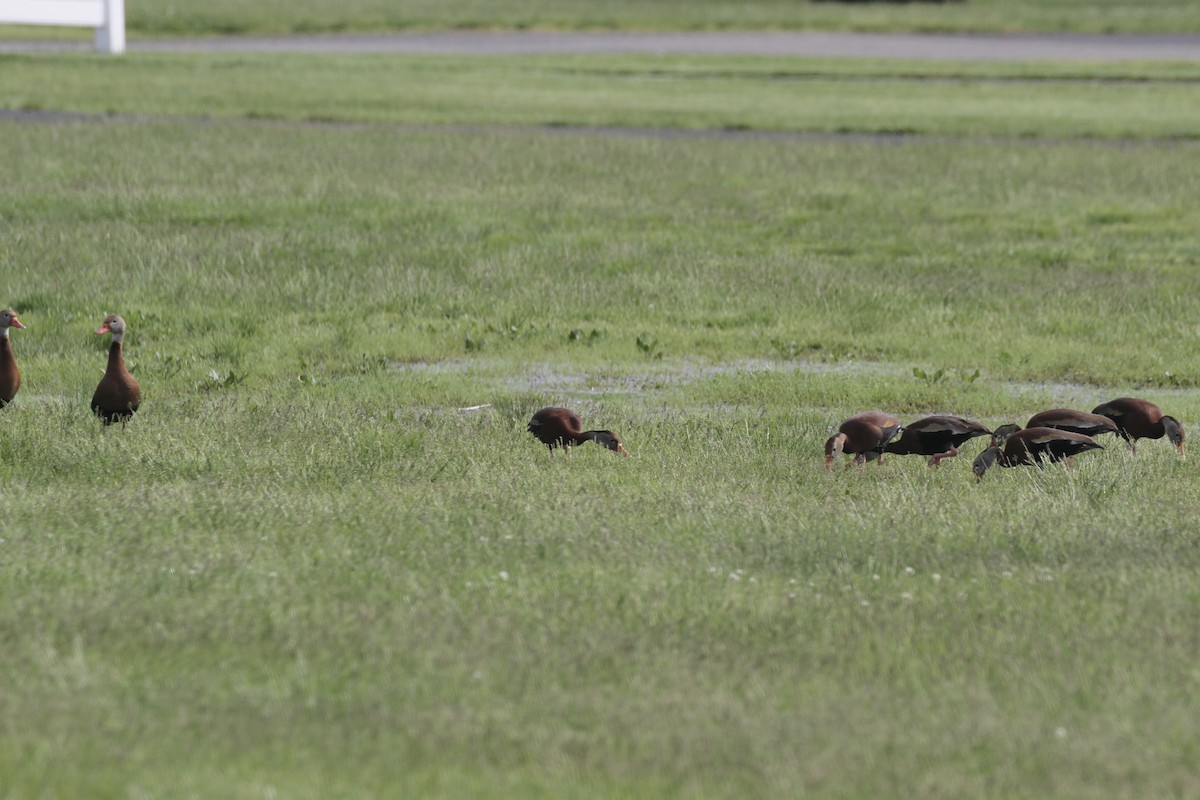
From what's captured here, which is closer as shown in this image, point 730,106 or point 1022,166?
point 1022,166

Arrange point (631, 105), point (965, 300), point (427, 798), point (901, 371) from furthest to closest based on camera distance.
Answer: point (631, 105) → point (965, 300) → point (901, 371) → point (427, 798)

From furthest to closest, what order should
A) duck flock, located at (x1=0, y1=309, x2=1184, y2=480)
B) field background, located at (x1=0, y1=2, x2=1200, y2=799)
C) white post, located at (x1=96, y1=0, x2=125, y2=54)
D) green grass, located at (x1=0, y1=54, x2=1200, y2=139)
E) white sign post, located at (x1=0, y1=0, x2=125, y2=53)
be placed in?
white post, located at (x1=96, y1=0, x2=125, y2=54) < white sign post, located at (x1=0, y1=0, x2=125, y2=53) < green grass, located at (x1=0, y1=54, x2=1200, y2=139) < duck flock, located at (x1=0, y1=309, x2=1184, y2=480) < field background, located at (x1=0, y1=2, x2=1200, y2=799)

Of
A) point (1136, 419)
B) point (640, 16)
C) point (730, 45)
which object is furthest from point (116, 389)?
point (640, 16)

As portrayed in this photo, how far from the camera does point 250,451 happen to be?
8.41 m

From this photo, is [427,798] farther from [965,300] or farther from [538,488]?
[965,300]

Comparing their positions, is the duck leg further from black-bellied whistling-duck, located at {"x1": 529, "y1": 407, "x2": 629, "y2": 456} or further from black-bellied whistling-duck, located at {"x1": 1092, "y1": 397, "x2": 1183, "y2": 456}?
black-bellied whistling-duck, located at {"x1": 529, "y1": 407, "x2": 629, "y2": 456}

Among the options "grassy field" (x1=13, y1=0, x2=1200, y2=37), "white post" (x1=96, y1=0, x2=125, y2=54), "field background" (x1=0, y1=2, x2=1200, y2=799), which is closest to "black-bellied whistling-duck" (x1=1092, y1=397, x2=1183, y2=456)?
"field background" (x1=0, y1=2, x2=1200, y2=799)

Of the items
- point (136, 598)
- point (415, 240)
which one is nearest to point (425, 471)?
point (136, 598)

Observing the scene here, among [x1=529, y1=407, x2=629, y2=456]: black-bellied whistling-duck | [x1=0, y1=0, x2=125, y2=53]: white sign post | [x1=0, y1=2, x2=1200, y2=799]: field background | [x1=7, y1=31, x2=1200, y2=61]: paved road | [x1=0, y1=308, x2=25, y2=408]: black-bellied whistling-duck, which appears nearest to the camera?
[x1=0, y1=2, x2=1200, y2=799]: field background

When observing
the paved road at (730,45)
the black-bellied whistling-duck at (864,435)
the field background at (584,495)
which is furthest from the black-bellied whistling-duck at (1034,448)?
the paved road at (730,45)

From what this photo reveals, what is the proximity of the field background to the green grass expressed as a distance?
711cm

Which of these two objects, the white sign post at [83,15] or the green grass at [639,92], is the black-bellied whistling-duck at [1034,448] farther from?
the white sign post at [83,15]

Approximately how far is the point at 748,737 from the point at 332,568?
216 cm

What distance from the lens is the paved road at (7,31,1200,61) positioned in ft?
148
